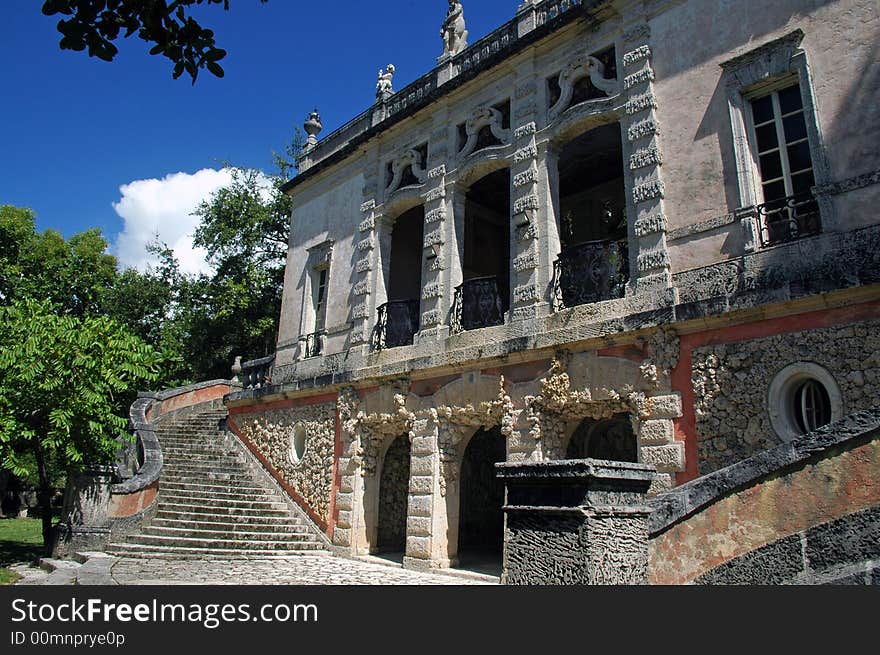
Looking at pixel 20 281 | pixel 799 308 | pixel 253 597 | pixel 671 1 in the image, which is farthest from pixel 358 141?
pixel 20 281

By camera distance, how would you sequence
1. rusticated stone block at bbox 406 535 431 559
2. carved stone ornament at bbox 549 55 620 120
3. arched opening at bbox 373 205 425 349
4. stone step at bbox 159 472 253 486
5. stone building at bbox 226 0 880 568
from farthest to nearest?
1. arched opening at bbox 373 205 425 349
2. stone step at bbox 159 472 253 486
3. rusticated stone block at bbox 406 535 431 559
4. carved stone ornament at bbox 549 55 620 120
5. stone building at bbox 226 0 880 568

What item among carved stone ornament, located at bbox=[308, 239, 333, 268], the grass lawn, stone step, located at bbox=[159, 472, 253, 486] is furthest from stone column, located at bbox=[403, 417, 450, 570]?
the grass lawn

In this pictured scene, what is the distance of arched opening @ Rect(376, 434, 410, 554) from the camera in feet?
37.7

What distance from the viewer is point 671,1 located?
841 centimetres

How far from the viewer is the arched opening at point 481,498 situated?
12180 millimetres

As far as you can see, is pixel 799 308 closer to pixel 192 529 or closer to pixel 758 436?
pixel 758 436

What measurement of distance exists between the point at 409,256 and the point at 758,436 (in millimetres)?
8676

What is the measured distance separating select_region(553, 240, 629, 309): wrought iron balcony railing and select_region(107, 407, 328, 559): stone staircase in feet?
20.6

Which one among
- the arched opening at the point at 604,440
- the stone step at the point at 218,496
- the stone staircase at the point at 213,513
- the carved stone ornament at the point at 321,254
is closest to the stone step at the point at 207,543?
the stone staircase at the point at 213,513

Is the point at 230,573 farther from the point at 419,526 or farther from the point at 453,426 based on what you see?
the point at 453,426

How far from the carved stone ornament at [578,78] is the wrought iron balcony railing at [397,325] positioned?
Answer: 413cm

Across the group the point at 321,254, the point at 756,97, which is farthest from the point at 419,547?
the point at 756,97

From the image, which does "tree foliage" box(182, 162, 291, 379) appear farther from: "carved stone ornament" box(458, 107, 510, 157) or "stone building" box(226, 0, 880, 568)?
"carved stone ornament" box(458, 107, 510, 157)

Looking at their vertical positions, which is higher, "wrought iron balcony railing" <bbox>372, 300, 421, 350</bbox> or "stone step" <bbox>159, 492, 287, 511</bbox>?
"wrought iron balcony railing" <bbox>372, 300, 421, 350</bbox>
